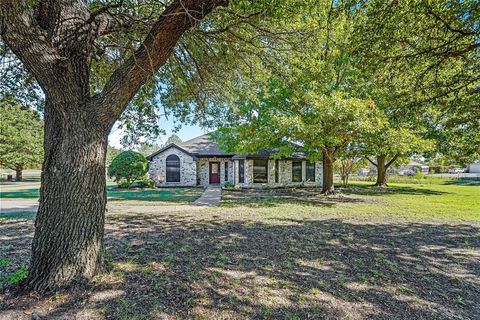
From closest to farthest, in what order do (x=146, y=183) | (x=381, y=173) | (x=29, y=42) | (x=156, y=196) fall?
(x=29, y=42), (x=156, y=196), (x=146, y=183), (x=381, y=173)

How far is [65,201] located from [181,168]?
58.9 ft

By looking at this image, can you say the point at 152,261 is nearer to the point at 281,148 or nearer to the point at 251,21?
the point at 251,21

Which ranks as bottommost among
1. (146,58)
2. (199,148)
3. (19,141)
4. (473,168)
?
(473,168)

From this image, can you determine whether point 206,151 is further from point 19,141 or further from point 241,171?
point 19,141

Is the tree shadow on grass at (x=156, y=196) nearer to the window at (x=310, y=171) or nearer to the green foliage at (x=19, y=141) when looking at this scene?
the window at (x=310, y=171)

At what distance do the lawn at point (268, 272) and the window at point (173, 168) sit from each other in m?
13.5

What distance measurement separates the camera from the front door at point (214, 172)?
2162 cm

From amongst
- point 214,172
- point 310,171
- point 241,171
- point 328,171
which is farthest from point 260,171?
point 328,171

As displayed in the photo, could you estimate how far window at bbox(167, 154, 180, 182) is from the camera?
20.8m

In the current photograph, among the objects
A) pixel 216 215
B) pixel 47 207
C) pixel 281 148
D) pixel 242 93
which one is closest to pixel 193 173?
pixel 281 148

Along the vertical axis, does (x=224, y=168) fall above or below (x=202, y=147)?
below

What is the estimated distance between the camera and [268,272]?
3803 millimetres

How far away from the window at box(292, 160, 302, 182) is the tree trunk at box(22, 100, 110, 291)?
1915cm

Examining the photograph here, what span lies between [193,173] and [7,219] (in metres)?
13.6
